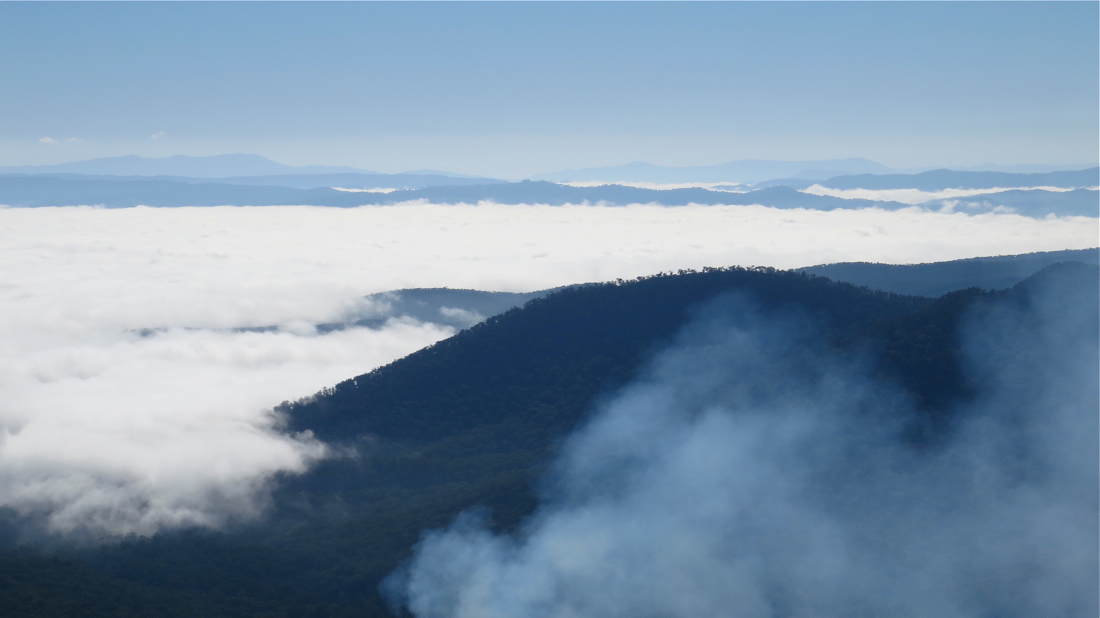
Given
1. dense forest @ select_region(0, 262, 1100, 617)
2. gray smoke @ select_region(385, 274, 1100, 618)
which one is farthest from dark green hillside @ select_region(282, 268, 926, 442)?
gray smoke @ select_region(385, 274, 1100, 618)

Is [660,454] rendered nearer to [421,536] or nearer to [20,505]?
[421,536]

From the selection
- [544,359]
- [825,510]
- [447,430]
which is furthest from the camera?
[544,359]

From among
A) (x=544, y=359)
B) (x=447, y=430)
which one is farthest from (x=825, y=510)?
(x=544, y=359)

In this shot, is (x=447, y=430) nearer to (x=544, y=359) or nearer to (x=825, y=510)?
→ (x=544, y=359)

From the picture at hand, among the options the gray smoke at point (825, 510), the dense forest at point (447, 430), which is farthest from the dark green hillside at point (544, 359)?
the gray smoke at point (825, 510)

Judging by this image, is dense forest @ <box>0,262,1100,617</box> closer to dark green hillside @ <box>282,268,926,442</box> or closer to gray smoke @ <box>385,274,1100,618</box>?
dark green hillside @ <box>282,268,926,442</box>

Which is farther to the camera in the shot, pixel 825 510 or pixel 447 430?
pixel 447 430
